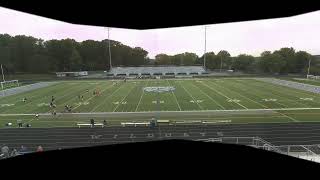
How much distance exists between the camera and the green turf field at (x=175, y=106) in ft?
64.2

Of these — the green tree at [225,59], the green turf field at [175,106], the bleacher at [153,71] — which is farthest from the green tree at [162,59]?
the green turf field at [175,106]

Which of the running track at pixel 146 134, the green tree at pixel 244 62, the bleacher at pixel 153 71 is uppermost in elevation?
the green tree at pixel 244 62

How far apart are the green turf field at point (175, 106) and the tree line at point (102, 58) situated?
18467 mm

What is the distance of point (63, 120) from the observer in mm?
19547

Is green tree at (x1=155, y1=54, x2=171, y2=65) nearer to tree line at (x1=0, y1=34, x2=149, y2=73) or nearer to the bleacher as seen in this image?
tree line at (x1=0, y1=34, x2=149, y2=73)

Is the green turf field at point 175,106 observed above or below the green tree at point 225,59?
below

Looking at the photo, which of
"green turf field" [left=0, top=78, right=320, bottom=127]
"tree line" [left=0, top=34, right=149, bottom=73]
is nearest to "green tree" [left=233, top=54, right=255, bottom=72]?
"tree line" [left=0, top=34, right=149, bottom=73]

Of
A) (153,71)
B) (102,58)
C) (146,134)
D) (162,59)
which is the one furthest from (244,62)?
(146,134)

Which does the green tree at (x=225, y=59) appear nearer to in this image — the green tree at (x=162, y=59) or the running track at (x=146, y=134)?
the green tree at (x=162, y=59)

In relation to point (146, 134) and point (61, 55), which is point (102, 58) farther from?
point (146, 134)

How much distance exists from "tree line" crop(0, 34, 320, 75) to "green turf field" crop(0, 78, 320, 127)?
60.6 ft

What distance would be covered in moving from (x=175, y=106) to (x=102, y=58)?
131ft

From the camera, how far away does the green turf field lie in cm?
1958

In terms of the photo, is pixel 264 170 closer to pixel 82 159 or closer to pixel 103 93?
pixel 82 159
